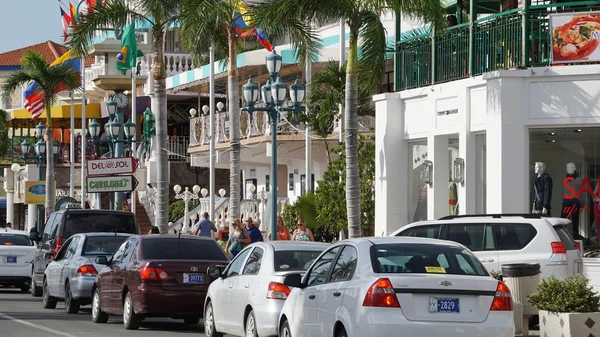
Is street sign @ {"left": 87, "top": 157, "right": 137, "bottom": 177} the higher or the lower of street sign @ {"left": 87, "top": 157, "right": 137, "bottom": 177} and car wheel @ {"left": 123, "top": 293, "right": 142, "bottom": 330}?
the higher

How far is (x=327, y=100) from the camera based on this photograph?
3678 cm

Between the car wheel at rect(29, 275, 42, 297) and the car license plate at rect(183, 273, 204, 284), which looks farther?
the car wheel at rect(29, 275, 42, 297)

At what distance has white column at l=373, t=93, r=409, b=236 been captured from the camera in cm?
2897

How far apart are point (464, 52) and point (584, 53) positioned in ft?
10.8

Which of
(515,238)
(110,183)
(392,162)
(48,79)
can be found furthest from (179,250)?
(48,79)

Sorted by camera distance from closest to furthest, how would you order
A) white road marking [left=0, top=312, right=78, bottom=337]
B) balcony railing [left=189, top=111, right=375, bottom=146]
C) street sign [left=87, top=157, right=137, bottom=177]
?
white road marking [left=0, top=312, right=78, bottom=337] → street sign [left=87, top=157, right=137, bottom=177] → balcony railing [left=189, top=111, right=375, bottom=146]

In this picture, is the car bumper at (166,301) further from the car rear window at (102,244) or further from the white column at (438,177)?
the white column at (438,177)

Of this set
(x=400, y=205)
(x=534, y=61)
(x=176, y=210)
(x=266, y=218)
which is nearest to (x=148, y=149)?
(x=176, y=210)

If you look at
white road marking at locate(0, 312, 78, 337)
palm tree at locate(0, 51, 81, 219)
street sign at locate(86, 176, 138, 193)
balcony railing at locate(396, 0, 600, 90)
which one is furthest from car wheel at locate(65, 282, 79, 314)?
palm tree at locate(0, 51, 81, 219)

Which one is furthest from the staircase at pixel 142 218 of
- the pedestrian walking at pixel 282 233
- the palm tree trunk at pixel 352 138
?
the palm tree trunk at pixel 352 138

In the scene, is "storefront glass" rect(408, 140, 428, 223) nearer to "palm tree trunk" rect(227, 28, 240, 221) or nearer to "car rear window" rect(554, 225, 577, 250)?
"palm tree trunk" rect(227, 28, 240, 221)

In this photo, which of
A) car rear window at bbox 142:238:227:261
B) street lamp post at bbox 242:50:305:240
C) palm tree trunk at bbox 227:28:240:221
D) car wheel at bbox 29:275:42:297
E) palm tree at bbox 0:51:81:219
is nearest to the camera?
car rear window at bbox 142:238:227:261

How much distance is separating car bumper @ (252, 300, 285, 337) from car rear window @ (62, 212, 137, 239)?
1272 centimetres

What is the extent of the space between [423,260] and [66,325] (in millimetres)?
9393
